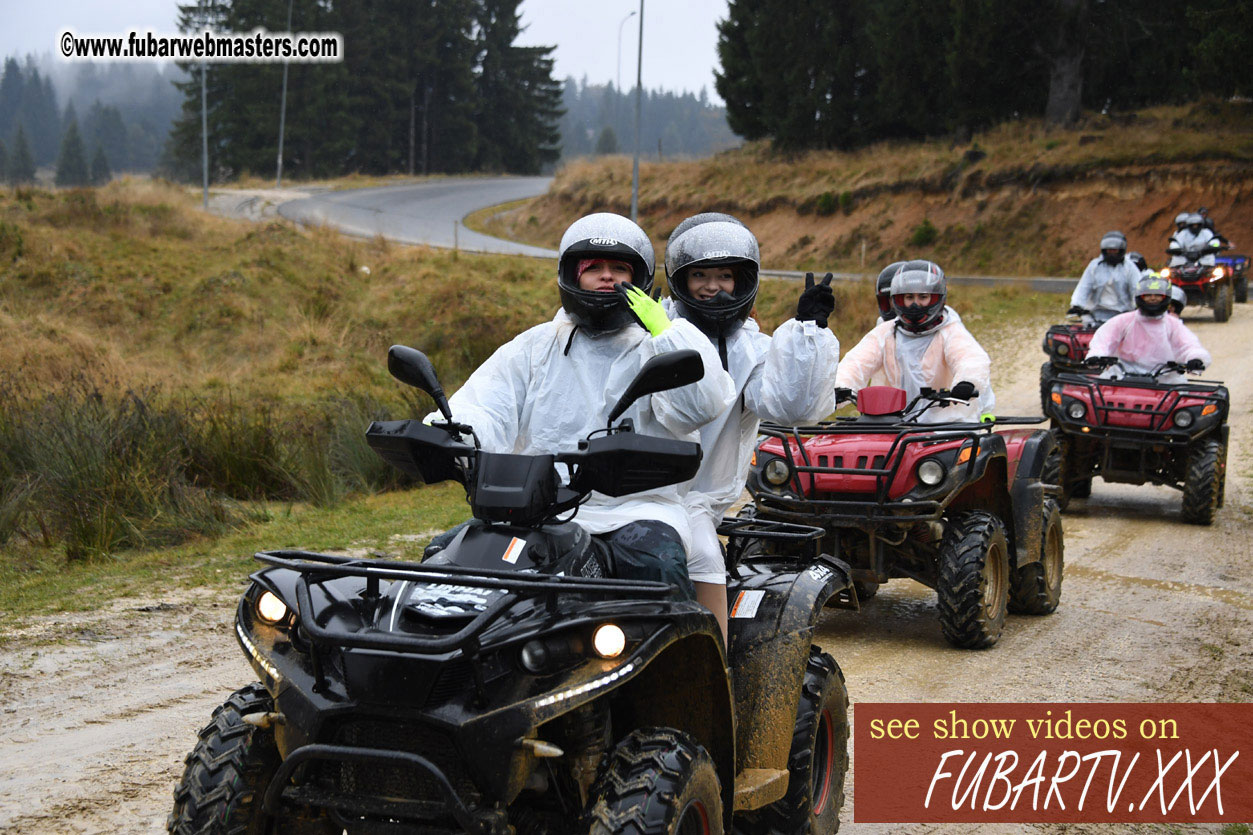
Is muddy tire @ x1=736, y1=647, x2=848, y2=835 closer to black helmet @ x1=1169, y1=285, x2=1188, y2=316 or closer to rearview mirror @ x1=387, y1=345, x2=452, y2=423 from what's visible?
rearview mirror @ x1=387, y1=345, x2=452, y2=423

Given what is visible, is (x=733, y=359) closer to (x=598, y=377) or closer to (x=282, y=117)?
(x=598, y=377)

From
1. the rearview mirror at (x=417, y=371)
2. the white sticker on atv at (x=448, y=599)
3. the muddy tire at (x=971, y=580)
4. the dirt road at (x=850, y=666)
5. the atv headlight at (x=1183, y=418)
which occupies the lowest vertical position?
the dirt road at (x=850, y=666)

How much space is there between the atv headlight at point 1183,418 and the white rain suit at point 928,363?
139 inches

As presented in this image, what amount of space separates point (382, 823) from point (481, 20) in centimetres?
8039

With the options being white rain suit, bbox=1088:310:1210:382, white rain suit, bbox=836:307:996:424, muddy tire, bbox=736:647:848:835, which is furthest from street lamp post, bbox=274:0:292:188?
muddy tire, bbox=736:647:848:835

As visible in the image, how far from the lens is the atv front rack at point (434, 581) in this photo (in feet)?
8.87

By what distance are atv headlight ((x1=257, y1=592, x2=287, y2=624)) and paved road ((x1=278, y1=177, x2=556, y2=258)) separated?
29.0m

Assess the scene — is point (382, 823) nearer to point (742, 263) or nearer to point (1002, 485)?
point (742, 263)

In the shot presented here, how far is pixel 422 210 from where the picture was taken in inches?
1996

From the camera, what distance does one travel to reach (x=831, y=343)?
158 inches

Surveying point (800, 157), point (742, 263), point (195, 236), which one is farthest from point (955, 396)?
point (800, 157)

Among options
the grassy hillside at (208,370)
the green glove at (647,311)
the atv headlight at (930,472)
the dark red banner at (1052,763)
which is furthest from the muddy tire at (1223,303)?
the green glove at (647,311)

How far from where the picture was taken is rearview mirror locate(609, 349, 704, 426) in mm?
3047

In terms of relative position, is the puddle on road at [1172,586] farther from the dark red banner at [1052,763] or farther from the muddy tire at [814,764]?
the muddy tire at [814,764]
